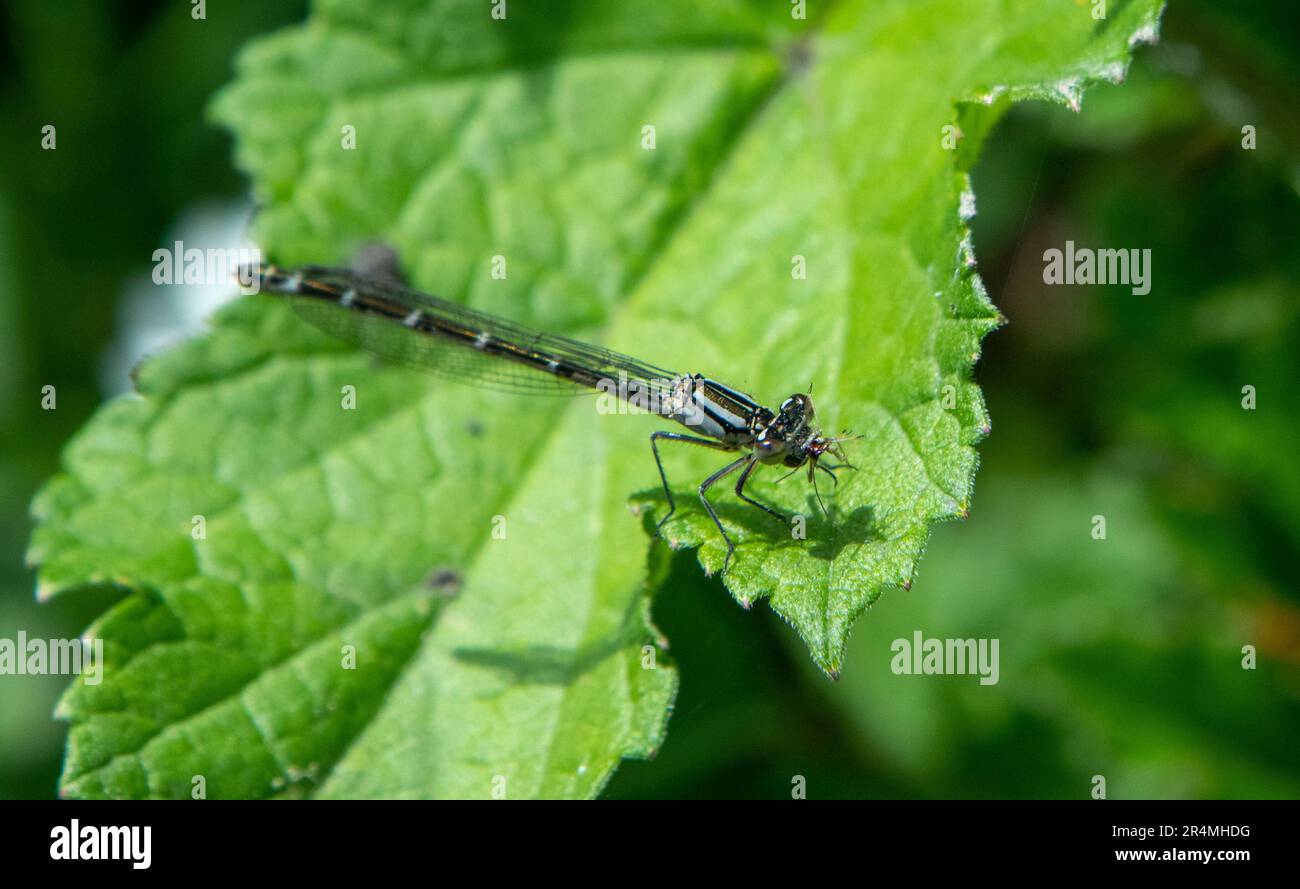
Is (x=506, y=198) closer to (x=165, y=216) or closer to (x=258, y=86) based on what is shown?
(x=258, y=86)

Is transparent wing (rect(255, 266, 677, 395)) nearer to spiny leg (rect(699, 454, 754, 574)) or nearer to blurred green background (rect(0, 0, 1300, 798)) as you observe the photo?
spiny leg (rect(699, 454, 754, 574))

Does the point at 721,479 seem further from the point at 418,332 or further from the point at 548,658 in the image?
the point at 418,332

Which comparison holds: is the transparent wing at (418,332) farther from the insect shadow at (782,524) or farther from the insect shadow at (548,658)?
the insect shadow at (548,658)

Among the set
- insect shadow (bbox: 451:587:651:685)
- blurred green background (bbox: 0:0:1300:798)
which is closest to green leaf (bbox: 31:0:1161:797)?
insect shadow (bbox: 451:587:651:685)

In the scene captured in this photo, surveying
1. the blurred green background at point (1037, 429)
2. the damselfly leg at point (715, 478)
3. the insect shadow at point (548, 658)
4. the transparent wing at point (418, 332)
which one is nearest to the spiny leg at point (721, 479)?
the damselfly leg at point (715, 478)
